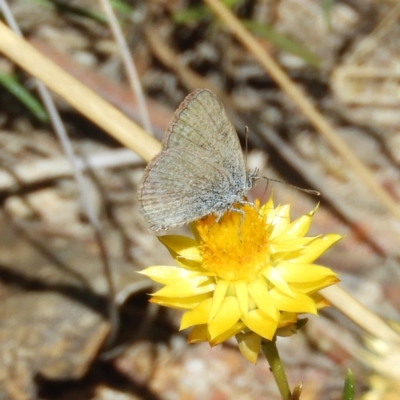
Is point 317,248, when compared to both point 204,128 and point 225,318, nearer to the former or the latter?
point 225,318

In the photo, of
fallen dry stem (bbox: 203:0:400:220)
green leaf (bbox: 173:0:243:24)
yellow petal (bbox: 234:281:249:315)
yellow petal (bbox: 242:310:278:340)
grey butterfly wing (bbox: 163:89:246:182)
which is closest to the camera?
yellow petal (bbox: 242:310:278:340)

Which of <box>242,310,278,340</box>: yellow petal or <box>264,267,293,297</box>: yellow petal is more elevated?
<box>264,267,293,297</box>: yellow petal

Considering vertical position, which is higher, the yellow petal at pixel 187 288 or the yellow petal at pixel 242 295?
the yellow petal at pixel 242 295

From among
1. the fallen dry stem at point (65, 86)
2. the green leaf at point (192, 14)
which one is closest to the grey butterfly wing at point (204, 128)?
the fallen dry stem at point (65, 86)

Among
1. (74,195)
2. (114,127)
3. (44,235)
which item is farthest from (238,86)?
(114,127)

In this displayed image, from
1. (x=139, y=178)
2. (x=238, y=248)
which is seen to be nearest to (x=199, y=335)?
(x=238, y=248)

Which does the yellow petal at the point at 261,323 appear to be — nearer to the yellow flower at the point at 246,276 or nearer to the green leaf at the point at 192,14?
the yellow flower at the point at 246,276

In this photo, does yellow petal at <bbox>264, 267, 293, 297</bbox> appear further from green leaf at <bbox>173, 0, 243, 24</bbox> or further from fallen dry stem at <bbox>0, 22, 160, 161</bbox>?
green leaf at <bbox>173, 0, 243, 24</bbox>

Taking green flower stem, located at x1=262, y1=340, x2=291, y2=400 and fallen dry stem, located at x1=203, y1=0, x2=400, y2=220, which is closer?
green flower stem, located at x1=262, y1=340, x2=291, y2=400

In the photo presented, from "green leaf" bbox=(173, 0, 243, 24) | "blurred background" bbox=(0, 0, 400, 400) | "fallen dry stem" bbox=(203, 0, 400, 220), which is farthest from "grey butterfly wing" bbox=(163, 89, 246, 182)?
"green leaf" bbox=(173, 0, 243, 24)
